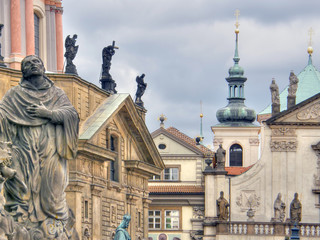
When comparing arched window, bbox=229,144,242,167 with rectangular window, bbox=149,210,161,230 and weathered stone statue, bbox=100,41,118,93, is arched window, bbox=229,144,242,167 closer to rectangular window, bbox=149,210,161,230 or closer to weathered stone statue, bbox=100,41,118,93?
rectangular window, bbox=149,210,161,230

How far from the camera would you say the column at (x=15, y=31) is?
173 ft

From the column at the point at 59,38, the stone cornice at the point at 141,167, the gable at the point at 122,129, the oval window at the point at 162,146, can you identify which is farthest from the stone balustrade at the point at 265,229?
the oval window at the point at 162,146

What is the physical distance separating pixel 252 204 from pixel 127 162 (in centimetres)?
1697

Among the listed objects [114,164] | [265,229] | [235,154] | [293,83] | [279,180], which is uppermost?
[293,83]

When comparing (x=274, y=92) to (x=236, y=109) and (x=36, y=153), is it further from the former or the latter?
(x=36, y=153)

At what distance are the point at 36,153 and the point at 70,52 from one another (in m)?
35.6

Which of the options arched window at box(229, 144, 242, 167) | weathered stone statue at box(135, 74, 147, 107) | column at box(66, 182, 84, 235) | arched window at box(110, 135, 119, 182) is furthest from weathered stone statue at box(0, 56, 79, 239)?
arched window at box(229, 144, 242, 167)

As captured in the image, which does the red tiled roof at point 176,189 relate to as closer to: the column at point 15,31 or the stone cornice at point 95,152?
the column at point 15,31

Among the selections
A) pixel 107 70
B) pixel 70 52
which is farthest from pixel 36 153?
pixel 107 70

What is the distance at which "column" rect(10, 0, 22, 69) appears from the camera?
52.8m

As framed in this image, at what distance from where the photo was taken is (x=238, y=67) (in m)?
106

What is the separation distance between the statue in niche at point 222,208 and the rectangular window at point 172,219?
14465mm

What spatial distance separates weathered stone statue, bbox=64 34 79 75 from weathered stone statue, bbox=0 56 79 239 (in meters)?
34.9

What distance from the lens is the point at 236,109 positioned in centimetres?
10269
